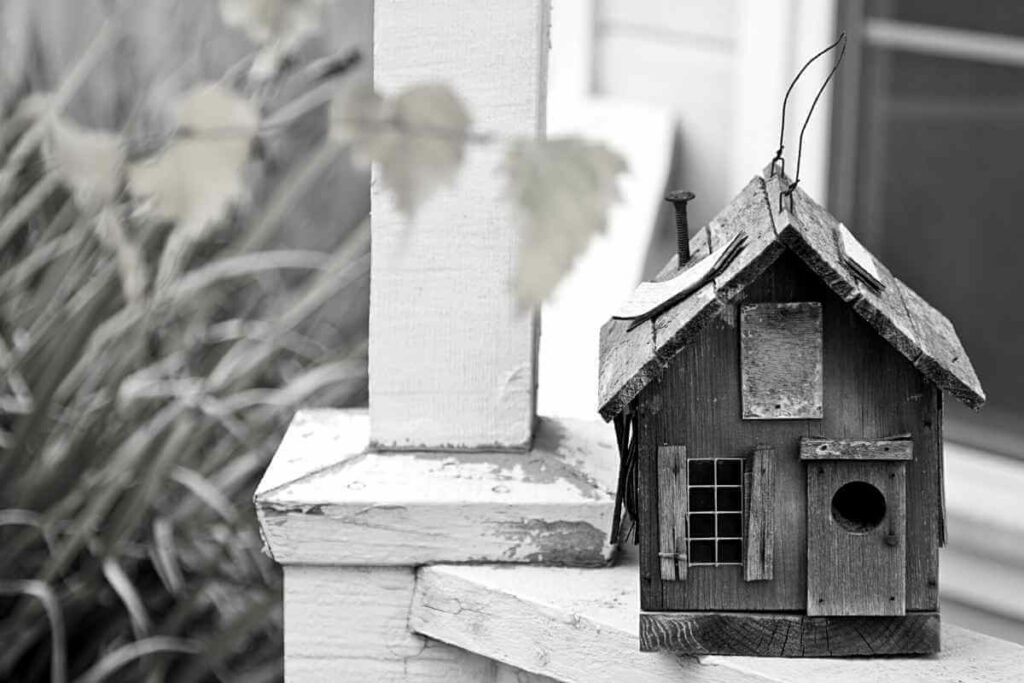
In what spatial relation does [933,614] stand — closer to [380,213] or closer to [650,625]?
[650,625]

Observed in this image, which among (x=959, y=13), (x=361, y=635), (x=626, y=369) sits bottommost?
(x=361, y=635)

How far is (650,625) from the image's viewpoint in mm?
975

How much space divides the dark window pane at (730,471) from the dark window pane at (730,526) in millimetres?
25

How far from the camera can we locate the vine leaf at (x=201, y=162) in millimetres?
521

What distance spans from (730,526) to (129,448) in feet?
4.40

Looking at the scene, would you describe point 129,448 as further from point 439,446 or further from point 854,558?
point 854,558

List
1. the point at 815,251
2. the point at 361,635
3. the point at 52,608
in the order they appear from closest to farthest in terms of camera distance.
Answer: the point at 815,251 < the point at 361,635 < the point at 52,608

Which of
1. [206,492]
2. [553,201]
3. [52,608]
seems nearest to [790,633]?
[553,201]

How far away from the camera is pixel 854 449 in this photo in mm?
942

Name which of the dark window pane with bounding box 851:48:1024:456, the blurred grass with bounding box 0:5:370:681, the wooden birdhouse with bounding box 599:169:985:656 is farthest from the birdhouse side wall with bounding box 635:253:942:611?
the dark window pane with bounding box 851:48:1024:456

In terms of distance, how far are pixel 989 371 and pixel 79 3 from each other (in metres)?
2.20

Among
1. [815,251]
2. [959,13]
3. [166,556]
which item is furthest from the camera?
[959,13]

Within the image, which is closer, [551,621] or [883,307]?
[883,307]

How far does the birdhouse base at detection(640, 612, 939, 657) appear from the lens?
3.19 ft
